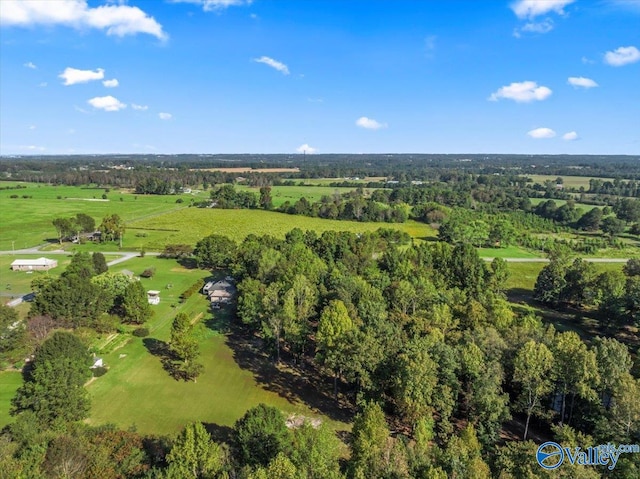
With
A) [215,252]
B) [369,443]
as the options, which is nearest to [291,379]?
[369,443]

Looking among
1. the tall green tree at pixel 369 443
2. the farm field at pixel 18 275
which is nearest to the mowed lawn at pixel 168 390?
the tall green tree at pixel 369 443

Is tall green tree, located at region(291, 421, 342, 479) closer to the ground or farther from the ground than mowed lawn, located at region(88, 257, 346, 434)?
farther from the ground

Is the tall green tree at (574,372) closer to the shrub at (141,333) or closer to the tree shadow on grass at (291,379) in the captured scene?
the tree shadow on grass at (291,379)

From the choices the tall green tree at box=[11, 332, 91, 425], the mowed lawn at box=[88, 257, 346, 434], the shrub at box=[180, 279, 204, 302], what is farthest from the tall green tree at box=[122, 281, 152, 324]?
the tall green tree at box=[11, 332, 91, 425]

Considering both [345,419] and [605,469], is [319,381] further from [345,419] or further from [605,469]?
[605,469]

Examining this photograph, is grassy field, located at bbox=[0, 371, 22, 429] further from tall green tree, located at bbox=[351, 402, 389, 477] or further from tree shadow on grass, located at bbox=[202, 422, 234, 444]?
tall green tree, located at bbox=[351, 402, 389, 477]
